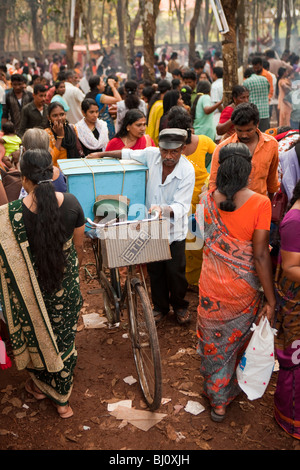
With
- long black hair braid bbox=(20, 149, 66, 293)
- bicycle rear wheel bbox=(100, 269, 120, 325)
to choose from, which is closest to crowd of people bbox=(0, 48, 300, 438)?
long black hair braid bbox=(20, 149, 66, 293)

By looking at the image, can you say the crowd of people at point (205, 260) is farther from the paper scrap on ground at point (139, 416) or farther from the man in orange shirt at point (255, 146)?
the paper scrap on ground at point (139, 416)

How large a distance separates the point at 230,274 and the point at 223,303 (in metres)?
0.22

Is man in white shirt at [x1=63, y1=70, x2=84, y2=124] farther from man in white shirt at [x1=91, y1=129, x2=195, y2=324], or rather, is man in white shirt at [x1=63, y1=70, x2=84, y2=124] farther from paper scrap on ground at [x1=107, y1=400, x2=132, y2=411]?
paper scrap on ground at [x1=107, y1=400, x2=132, y2=411]

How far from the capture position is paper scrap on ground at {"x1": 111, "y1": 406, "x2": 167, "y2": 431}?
3.32 meters

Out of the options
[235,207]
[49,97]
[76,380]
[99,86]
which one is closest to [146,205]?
[235,207]

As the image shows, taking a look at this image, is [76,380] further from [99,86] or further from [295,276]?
[99,86]

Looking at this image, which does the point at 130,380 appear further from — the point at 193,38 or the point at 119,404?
the point at 193,38

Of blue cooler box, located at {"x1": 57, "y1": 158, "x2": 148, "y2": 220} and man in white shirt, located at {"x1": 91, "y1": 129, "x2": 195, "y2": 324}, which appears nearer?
blue cooler box, located at {"x1": 57, "y1": 158, "x2": 148, "y2": 220}

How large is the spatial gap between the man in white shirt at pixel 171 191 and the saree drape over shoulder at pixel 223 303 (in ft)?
2.00

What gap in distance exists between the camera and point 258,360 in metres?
3.08

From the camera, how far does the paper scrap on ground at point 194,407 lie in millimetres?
3432

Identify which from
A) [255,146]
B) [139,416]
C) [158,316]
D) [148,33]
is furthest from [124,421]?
[148,33]

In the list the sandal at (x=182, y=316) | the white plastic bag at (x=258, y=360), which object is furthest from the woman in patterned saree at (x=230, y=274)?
the sandal at (x=182, y=316)

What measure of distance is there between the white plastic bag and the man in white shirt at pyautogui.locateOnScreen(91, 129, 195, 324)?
116 centimetres
